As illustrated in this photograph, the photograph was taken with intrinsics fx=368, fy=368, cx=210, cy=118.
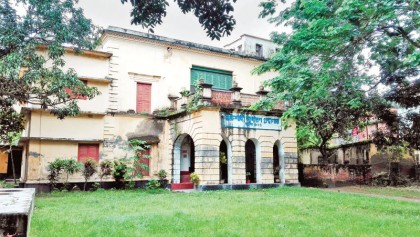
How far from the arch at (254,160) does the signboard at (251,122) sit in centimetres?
76

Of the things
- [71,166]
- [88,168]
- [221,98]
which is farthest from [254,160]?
[71,166]

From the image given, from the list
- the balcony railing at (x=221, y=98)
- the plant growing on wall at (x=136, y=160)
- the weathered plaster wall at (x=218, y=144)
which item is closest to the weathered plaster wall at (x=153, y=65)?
the balcony railing at (x=221, y=98)

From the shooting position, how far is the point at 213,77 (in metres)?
19.4

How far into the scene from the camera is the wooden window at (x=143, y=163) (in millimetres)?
16328

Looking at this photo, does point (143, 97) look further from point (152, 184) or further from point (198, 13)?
point (198, 13)

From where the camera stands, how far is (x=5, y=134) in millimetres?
15023

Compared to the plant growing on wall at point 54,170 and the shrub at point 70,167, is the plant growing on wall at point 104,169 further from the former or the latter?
the plant growing on wall at point 54,170

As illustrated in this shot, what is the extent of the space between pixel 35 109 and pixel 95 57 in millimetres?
3508

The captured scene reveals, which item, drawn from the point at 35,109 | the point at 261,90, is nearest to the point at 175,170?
the point at 261,90

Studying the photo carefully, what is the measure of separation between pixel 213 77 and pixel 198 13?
1622 centimetres

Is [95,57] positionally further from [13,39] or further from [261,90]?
[261,90]

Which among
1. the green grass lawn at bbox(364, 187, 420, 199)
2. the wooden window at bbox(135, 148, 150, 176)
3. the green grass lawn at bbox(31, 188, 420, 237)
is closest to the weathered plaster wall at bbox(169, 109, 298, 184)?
the wooden window at bbox(135, 148, 150, 176)

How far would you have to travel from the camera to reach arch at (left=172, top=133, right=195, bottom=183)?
57.7 feet

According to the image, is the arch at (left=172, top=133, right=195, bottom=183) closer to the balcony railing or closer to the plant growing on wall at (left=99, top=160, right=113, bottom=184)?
the balcony railing
